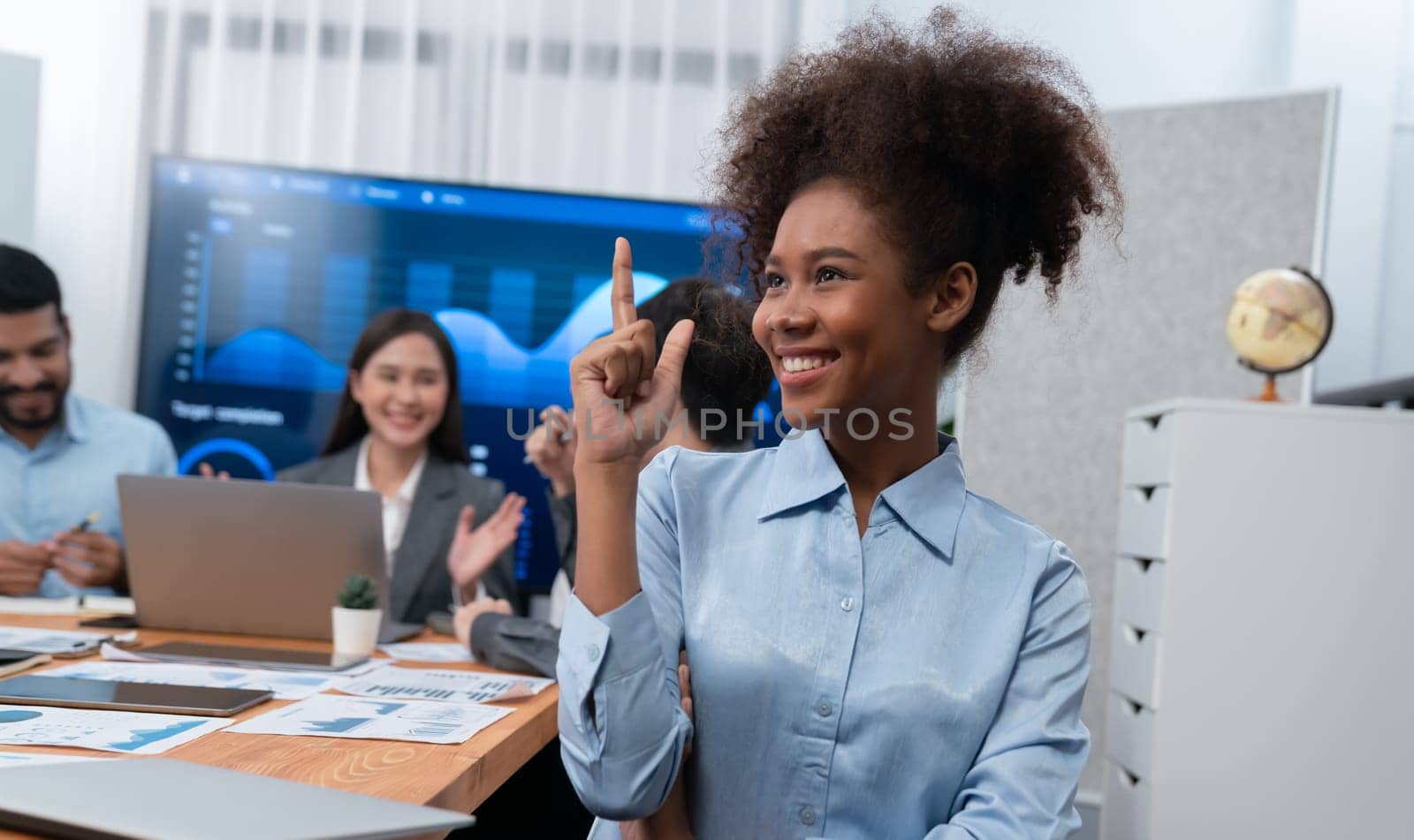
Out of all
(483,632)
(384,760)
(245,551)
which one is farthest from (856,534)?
(245,551)

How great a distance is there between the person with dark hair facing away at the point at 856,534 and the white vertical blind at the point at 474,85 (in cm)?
252

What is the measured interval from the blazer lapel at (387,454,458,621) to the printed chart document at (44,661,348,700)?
1.09 meters

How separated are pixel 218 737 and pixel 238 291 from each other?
2569mm

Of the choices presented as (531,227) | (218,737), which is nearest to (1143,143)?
(531,227)

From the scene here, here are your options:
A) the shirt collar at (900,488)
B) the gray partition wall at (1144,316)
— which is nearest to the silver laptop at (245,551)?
the shirt collar at (900,488)

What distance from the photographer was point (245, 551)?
6.14 feet

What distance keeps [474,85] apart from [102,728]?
2956mm

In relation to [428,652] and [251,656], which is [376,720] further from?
[428,652]

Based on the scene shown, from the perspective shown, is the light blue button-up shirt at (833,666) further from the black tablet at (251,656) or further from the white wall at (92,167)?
the white wall at (92,167)

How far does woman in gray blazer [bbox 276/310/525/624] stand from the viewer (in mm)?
2756

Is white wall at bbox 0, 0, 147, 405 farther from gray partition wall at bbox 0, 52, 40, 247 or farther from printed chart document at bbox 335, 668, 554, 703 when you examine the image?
printed chart document at bbox 335, 668, 554, 703

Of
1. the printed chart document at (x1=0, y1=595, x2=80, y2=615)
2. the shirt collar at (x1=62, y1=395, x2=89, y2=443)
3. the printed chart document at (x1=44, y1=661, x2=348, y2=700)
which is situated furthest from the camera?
the shirt collar at (x1=62, y1=395, x2=89, y2=443)

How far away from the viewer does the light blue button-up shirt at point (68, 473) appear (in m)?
2.79

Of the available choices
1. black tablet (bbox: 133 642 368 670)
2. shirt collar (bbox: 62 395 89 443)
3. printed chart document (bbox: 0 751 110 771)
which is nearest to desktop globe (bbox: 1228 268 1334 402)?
black tablet (bbox: 133 642 368 670)
